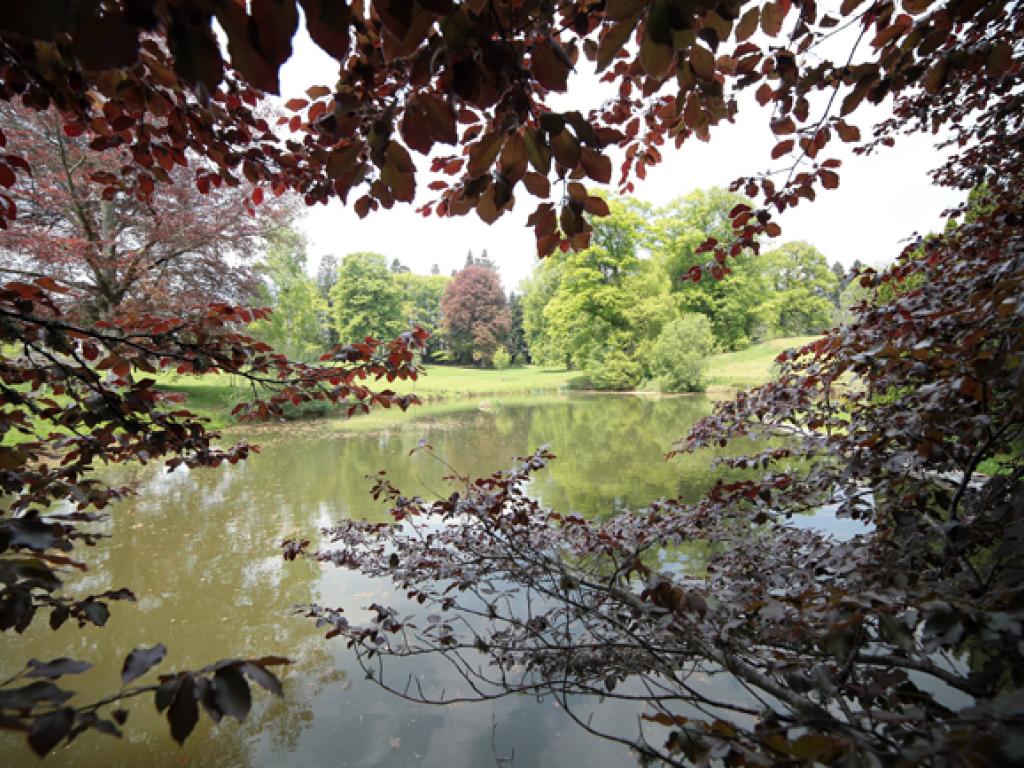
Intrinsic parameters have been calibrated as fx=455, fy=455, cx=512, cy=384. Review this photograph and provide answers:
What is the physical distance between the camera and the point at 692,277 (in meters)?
2.57

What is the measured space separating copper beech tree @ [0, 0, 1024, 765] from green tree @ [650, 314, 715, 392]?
55.7ft

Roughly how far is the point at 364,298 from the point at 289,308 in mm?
18747

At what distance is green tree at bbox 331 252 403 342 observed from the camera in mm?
33812

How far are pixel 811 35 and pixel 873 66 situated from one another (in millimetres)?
375

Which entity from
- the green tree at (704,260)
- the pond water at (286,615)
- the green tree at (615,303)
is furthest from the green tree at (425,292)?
the pond water at (286,615)

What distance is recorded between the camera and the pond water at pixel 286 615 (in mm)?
2434

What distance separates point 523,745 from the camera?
94.8 inches

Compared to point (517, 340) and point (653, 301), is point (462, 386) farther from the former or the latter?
point (517, 340)

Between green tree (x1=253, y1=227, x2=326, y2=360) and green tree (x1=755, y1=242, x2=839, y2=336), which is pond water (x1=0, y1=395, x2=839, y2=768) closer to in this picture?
green tree (x1=253, y1=227, x2=326, y2=360)

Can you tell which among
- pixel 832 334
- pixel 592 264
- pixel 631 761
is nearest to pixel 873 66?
pixel 832 334

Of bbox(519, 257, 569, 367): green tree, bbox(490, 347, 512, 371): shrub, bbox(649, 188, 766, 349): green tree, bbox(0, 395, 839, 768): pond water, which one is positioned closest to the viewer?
bbox(0, 395, 839, 768): pond water

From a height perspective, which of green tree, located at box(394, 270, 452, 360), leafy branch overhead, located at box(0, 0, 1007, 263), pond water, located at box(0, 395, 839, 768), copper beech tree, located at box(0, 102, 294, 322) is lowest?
pond water, located at box(0, 395, 839, 768)

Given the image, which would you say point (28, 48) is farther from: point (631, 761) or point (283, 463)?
point (283, 463)

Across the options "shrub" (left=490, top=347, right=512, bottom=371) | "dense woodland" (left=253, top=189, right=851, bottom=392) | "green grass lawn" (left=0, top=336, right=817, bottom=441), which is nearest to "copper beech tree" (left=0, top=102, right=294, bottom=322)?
"dense woodland" (left=253, top=189, right=851, bottom=392)
